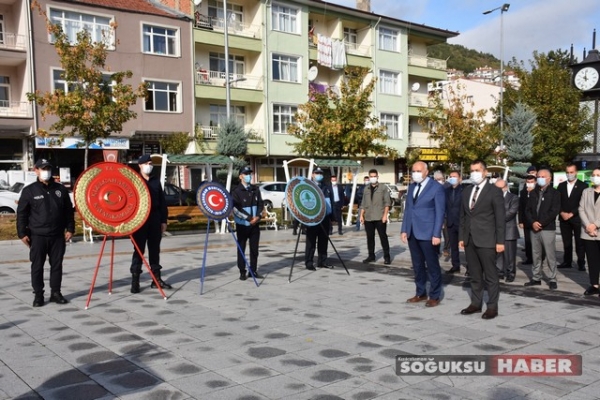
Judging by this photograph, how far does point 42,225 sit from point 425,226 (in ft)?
17.7

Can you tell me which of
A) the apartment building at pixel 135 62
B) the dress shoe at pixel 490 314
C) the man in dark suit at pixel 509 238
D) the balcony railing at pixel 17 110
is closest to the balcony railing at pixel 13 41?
the apartment building at pixel 135 62

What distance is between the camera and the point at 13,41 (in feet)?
95.1

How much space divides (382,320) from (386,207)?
196 inches

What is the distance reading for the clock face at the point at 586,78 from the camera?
2302cm

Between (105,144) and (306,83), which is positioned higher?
(306,83)

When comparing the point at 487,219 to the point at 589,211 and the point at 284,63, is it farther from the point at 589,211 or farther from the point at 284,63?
the point at 284,63

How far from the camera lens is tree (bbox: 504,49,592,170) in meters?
35.4

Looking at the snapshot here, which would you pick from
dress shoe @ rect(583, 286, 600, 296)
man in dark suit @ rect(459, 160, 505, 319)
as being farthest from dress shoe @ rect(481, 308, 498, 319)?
dress shoe @ rect(583, 286, 600, 296)

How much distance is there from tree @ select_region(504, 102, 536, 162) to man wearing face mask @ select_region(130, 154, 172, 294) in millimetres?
26242

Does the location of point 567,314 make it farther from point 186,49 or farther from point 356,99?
point 186,49

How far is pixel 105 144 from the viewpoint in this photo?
30.7 meters

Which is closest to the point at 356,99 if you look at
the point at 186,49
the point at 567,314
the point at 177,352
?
the point at 186,49

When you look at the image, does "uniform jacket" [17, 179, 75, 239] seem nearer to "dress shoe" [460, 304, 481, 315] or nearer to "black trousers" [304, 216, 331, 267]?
"black trousers" [304, 216, 331, 267]

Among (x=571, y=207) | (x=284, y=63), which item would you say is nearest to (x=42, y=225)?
(x=571, y=207)
